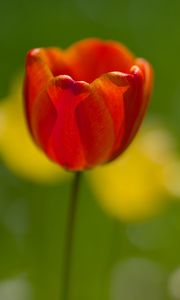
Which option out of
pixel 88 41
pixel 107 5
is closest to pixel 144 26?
pixel 107 5

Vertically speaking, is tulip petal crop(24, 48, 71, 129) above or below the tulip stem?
above

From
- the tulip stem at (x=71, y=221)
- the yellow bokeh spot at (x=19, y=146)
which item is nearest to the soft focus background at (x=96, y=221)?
the yellow bokeh spot at (x=19, y=146)

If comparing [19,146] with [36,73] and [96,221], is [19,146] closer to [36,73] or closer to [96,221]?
[96,221]

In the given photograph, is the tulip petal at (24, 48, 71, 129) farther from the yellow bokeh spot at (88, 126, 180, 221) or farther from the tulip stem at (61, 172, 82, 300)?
the yellow bokeh spot at (88, 126, 180, 221)

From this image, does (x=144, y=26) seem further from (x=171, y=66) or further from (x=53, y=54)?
(x=53, y=54)

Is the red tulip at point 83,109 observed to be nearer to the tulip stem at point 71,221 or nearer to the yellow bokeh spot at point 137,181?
the tulip stem at point 71,221

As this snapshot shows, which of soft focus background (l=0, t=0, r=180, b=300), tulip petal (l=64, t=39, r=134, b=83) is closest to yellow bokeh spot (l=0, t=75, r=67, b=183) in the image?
soft focus background (l=0, t=0, r=180, b=300)
